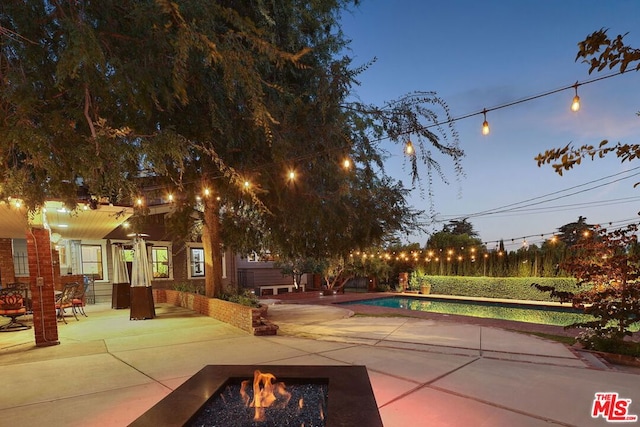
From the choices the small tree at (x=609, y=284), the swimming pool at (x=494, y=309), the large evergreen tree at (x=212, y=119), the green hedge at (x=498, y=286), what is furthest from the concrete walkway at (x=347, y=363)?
the green hedge at (x=498, y=286)

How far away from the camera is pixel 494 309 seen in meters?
16.3

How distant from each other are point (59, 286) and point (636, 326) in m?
19.7

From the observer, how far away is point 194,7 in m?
3.83

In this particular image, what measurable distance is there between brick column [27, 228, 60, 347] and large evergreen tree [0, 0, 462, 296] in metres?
1.46

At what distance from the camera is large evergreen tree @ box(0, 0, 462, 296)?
3.74m

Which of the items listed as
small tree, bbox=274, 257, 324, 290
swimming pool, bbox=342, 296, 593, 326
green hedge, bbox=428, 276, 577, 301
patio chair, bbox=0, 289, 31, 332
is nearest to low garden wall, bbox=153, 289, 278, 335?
patio chair, bbox=0, 289, 31, 332

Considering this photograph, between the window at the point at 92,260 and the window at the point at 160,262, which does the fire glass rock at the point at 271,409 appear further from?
the window at the point at 92,260

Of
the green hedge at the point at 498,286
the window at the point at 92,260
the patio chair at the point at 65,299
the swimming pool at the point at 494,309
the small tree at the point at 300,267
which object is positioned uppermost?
the window at the point at 92,260

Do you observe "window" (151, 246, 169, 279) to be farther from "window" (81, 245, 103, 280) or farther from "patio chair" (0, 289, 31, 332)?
"patio chair" (0, 289, 31, 332)

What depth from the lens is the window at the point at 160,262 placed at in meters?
15.9

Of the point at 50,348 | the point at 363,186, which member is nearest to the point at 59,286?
the point at 50,348

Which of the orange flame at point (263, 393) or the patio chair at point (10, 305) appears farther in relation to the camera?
the patio chair at point (10, 305)

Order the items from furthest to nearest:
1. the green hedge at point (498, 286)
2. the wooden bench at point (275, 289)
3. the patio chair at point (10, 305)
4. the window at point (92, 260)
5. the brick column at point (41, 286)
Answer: the wooden bench at point (275, 289) → the green hedge at point (498, 286) → the window at point (92, 260) → the patio chair at point (10, 305) → the brick column at point (41, 286)

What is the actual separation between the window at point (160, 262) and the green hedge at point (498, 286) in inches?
549
